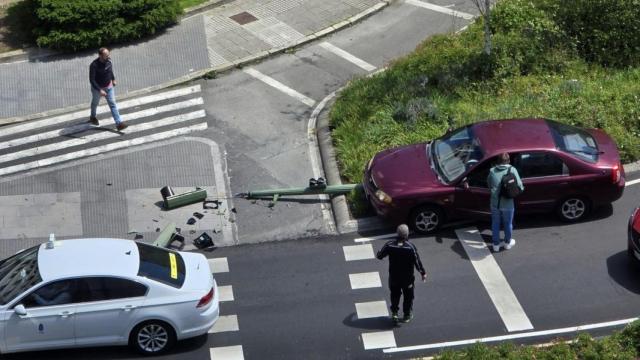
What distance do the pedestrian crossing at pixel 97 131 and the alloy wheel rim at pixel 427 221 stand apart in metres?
5.57

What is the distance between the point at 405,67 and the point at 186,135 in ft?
15.8

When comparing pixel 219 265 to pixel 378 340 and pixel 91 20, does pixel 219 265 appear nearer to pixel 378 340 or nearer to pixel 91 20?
pixel 378 340

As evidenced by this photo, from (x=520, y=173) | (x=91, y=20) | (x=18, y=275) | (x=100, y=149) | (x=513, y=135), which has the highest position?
(x=513, y=135)

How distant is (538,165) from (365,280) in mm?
3409

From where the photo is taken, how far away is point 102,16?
22.8 meters

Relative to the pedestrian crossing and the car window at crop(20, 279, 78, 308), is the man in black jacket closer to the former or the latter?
the pedestrian crossing

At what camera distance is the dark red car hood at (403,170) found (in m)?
16.8

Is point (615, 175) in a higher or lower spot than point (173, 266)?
higher

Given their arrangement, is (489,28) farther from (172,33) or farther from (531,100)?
(172,33)

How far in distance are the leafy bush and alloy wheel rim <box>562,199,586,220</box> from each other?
1080 cm

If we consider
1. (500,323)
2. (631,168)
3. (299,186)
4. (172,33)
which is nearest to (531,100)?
(631,168)

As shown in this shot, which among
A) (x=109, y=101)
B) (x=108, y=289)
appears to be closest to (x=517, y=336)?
(x=108, y=289)

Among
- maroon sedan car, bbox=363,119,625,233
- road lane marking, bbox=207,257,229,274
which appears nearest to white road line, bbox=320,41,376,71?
maroon sedan car, bbox=363,119,625,233

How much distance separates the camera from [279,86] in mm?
22031
